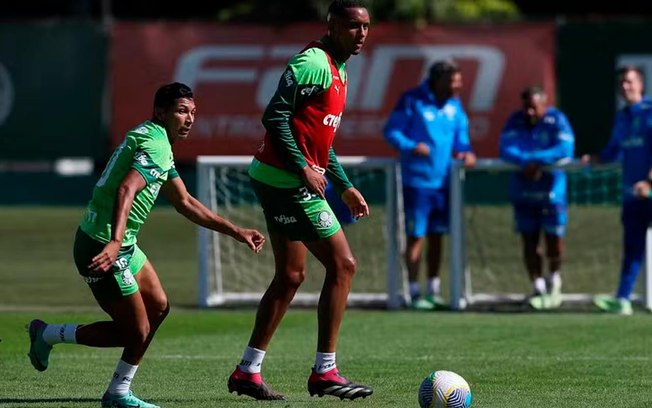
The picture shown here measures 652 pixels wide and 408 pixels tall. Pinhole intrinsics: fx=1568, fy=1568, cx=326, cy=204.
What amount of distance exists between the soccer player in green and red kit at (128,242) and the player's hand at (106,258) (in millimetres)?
71

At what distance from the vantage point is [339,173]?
30.1ft

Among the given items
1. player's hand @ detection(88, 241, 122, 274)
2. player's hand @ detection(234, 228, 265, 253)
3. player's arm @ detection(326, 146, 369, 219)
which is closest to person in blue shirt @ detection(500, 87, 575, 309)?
player's arm @ detection(326, 146, 369, 219)

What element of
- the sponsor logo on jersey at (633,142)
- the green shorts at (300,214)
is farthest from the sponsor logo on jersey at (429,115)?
the green shorts at (300,214)

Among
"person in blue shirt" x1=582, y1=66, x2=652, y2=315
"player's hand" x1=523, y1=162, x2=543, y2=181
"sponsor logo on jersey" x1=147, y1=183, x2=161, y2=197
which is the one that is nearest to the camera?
"sponsor logo on jersey" x1=147, y1=183, x2=161, y2=197

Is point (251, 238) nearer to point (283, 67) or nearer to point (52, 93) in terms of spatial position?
point (283, 67)

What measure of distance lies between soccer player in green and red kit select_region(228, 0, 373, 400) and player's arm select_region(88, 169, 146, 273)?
3.08 feet

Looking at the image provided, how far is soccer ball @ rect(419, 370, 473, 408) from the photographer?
8070mm

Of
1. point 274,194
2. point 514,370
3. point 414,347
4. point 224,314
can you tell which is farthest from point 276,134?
point 224,314

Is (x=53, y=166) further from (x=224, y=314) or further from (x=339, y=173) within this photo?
(x=339, y=173)

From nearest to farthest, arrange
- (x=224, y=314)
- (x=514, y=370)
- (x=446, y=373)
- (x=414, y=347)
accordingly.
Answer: (x=446, y=373)
(x=514, y=370)
(x=414, y=347)
(x=224, y=314)

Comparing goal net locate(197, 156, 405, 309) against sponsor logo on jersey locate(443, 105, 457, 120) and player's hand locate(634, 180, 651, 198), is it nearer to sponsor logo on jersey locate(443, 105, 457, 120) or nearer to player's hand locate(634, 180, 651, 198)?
sponsor logo on jersey locate(443, 105, 457, 120)

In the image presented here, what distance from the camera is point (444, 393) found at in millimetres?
8070

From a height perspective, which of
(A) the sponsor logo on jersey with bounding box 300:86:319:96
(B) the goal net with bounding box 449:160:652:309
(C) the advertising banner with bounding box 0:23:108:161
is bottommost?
(C) the advertising banner with bounding box 0:23:108:161

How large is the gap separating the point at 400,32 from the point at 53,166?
6698 mm
